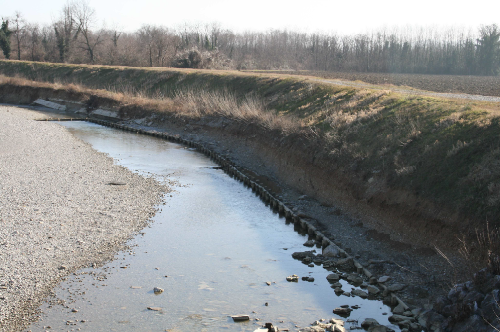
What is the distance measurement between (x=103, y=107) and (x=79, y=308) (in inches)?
1555

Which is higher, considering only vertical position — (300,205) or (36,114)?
(36,114)

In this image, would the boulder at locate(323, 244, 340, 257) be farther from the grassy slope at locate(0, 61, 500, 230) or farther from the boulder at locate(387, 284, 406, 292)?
the grassy slope at locate(0, 61, 500, 230)

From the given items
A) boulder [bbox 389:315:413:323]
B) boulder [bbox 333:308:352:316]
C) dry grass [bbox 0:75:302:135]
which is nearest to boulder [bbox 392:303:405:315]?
boulder [bbox 389:315:413:323]

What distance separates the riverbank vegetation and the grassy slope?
4 centimetres

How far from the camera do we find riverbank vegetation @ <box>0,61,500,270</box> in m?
12.7

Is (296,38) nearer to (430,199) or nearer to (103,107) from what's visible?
(103,107)

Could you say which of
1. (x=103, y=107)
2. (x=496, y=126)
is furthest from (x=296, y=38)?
(x=496, y=126)

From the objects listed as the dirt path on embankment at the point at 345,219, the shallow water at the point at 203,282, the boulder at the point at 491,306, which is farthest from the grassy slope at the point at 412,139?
the shallow water at the point at 203,282

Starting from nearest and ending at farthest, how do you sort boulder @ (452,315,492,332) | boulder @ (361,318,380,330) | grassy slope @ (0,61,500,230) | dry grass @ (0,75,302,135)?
1. boulder @ (452,315,492,332)
2. boulder @ (361,318,380,330)
3. grassy slope @ (0,61,500,230)
4. dry grass @ (0,75,302,135)

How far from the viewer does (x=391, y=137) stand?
705 inches

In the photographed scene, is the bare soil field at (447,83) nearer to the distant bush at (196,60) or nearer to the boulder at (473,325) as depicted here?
the distant bush at (196,60)

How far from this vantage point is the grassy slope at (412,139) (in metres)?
12.8

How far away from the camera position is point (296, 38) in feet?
463

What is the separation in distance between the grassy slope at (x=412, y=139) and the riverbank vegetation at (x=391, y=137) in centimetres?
4
